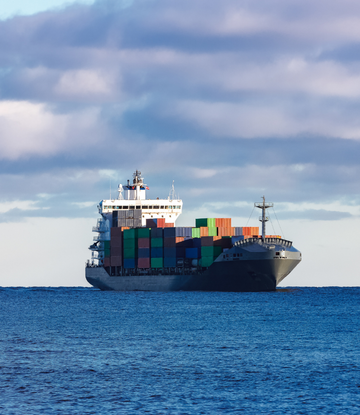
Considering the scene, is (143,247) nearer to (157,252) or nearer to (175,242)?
(157,252)

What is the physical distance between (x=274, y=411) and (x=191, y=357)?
13683mm

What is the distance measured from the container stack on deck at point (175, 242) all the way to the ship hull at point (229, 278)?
2.07 metres

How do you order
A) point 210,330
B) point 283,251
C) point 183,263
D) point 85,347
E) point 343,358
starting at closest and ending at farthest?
point 343,358, point 85,347, point 210,330, point 283,251, point 183,263

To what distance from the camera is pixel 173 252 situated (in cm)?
10494

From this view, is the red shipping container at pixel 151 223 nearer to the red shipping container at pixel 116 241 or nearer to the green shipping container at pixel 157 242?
the green shipping container at pixel 157 242

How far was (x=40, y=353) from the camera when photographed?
133ft

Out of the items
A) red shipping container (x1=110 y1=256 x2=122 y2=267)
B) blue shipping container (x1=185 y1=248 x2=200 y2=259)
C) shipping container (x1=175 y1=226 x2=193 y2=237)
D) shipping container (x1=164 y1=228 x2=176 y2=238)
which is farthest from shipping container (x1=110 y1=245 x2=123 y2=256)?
blue shipping container (x1=185 y1=248 x2=200 y2=259)

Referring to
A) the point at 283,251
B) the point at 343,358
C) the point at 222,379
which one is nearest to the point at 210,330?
the point at 343,358

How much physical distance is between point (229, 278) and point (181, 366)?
2341 inches

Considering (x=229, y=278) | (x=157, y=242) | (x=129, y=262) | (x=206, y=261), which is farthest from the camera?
(x=129, y=262)

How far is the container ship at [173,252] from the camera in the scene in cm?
9194

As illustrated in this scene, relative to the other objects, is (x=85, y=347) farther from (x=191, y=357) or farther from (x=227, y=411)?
(x=227, y=411)

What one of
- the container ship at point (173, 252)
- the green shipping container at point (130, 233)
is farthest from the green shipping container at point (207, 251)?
the green shipping container at point (130, 233)

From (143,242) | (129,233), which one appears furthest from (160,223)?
(129,233)
